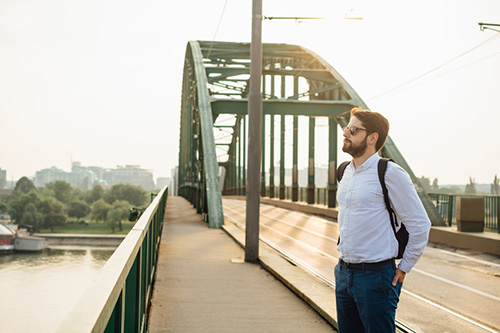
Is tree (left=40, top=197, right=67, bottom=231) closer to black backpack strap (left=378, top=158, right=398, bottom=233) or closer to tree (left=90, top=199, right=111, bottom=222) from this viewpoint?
tree (left=90, top=199, right=111, bottom=222)

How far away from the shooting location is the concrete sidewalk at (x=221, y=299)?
512cm

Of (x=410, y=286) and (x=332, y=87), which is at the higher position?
(x=332, y=87)

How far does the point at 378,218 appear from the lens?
107 inches

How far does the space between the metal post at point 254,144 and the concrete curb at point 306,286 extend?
0.36m

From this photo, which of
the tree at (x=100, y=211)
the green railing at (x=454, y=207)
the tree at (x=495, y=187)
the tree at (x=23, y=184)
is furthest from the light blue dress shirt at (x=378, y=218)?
the tree at (x=23, y=184)

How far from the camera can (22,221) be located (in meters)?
110

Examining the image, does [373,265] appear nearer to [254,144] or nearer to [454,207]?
[254,144]

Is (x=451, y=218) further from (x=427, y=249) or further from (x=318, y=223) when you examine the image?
(x=318, y=223)

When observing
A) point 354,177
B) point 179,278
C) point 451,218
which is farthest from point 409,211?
point 451,218

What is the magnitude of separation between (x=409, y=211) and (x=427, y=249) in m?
10.2

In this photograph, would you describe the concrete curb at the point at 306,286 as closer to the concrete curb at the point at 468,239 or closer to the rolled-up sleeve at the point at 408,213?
the rolled-up sleeve at the point at 408,213

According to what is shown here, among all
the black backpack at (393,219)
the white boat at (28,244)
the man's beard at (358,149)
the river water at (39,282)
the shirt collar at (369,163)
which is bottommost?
the river water at (39,282)

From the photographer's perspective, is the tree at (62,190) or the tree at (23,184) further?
the tree at (23,184)

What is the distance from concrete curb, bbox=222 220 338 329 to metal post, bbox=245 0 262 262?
1.19ft
